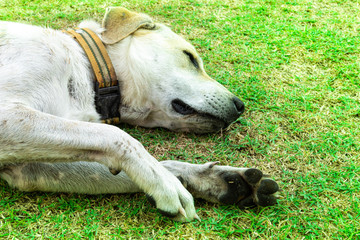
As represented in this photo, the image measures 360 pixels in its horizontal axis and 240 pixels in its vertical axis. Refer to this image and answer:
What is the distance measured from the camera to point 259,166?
2852mm

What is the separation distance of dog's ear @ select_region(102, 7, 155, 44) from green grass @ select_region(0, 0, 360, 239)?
2.85 ft

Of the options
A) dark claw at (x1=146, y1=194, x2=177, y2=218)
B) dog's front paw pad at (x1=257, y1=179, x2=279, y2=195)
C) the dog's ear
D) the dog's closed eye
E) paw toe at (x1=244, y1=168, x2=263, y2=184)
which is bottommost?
dark claw at (x1=146, y1=194, x2=177, y2=218)

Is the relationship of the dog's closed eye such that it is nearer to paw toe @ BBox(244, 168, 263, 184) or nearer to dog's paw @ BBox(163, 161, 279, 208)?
dog's paw @ BBox(163, 161, 279, 208)

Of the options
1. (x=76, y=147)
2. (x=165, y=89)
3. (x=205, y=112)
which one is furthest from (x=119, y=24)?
(x=76, y=147)

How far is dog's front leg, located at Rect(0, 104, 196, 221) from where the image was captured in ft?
Result: 7.00

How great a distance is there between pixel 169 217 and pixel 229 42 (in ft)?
9.62

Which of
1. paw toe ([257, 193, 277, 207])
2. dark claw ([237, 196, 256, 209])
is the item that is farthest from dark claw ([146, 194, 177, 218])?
paw toe ([257, 193, 277, 207])

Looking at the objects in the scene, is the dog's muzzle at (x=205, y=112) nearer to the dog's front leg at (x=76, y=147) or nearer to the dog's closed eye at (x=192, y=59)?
the dog's closed eye at (x=192, y=59)

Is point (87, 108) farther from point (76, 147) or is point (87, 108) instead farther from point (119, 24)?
point (119, 24)

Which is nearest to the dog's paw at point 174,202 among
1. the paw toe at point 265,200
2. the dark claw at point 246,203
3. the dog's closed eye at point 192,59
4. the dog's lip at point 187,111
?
the dark claw at point 246,203

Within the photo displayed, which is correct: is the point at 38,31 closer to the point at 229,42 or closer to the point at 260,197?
the point at 260,197

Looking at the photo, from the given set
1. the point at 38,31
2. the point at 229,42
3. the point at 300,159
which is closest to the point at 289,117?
the point at 300,159

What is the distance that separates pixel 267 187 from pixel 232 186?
0.23m

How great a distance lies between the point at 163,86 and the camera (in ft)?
9.85
